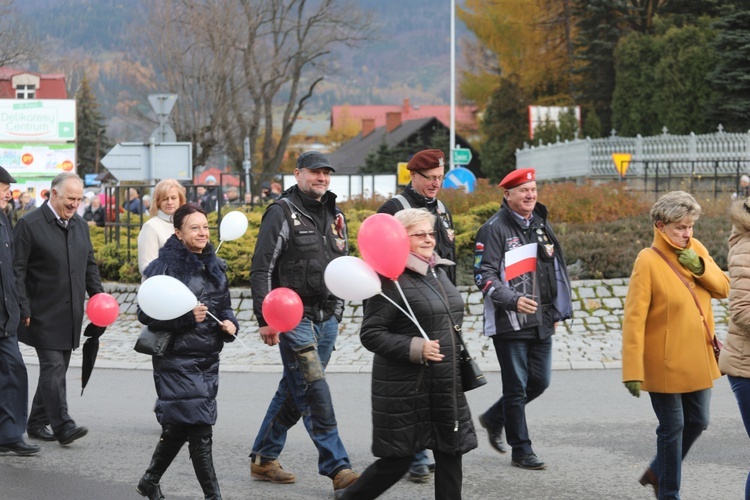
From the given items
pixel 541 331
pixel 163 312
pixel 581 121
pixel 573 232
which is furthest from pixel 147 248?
pixel 581 121

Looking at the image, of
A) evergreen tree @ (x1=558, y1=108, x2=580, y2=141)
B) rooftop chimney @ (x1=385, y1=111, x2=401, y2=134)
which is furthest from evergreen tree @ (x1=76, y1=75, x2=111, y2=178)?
evergreen tree @ (x1=558, y1=108, x2=580, y2=141)

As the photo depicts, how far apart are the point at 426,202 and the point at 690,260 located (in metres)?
1.82

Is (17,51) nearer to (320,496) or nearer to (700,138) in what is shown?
(700,138)

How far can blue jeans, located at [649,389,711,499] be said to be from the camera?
5.62 metres

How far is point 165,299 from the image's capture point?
5586mm

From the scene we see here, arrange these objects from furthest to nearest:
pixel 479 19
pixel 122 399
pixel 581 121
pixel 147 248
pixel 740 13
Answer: pixel 479 19 → pixel 581 121 → pixel 740 13 → pixel 122 399 → pixel 147 248

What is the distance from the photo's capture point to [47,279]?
7672 millimetres

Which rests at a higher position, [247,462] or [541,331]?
[541,331]

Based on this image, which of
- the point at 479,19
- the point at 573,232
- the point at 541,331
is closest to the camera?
the point at 541,331

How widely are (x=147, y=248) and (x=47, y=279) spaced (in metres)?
0.75

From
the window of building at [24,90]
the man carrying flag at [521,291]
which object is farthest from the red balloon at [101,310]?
the window of building at [24,90]

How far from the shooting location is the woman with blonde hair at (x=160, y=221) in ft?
24.7

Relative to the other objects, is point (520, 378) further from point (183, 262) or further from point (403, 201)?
point (183, 262)

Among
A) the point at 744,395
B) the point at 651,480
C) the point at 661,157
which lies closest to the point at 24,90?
the point at 661,157
